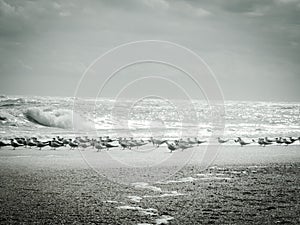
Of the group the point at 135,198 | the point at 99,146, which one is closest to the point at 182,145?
the point at 99,146

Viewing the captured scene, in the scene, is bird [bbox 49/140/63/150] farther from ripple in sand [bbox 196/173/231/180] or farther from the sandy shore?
ripple in sand [bbox 196/173/231/180]

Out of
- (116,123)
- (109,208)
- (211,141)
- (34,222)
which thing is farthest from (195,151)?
(116,123)

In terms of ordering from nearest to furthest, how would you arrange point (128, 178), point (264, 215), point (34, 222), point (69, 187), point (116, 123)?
point (34, 222) → point (264, 215) → point (69, 187) → point (128, 178) → point (116, 123)

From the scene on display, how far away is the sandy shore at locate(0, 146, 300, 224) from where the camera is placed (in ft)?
25.4

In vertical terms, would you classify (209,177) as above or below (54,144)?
below

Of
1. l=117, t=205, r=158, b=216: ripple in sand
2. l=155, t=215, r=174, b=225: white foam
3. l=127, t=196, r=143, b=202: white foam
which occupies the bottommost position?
l=155, t=215, r=174, b=225: white foam

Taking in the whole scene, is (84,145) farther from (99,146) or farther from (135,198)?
(135,198)

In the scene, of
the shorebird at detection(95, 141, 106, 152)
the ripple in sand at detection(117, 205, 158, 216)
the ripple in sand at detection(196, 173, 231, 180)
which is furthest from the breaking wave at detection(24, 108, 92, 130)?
the ripple in sand at detection(117, 205, 158, 216)

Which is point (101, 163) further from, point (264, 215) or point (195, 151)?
point (264, 215)

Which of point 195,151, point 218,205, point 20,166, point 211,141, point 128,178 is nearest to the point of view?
point 218,205

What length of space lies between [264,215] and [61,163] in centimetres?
956

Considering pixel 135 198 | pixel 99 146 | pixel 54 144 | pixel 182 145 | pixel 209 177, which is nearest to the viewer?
pixel 135 198

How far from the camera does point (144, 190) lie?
1057cm

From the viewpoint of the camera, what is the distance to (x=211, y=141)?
26703 millimetres
